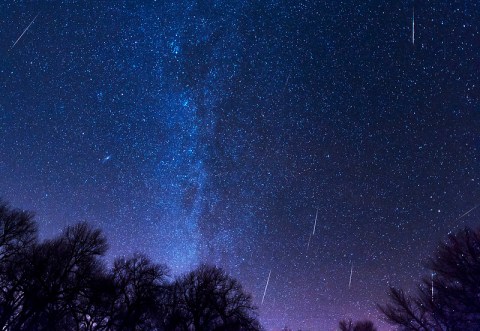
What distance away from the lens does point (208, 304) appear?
107 feet

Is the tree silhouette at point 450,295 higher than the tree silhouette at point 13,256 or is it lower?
higher

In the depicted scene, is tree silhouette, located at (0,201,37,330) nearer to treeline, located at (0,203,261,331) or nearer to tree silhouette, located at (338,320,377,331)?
treeline, located at (0,203,261,331)

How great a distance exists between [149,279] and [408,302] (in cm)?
2346

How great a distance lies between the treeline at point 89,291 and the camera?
81.8 ft

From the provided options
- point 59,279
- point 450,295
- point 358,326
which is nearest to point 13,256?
point 59,279

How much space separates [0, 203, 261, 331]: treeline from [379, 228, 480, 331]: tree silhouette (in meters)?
14.2

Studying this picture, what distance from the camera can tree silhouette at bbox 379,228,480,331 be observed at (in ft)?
77.0

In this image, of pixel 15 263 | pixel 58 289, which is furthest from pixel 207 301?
pixel 15 263

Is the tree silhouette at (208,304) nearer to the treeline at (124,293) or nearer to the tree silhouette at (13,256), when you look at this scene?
the treeline at (124,293)

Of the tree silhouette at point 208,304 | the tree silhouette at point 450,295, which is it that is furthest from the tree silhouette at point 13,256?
the tree silhouette at point 450,295

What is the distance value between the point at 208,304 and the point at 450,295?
807 inches

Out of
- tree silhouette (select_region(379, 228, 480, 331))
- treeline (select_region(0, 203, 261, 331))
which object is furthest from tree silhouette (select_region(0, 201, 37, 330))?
tree silhouette (select_region(379, 228, 480, 331))

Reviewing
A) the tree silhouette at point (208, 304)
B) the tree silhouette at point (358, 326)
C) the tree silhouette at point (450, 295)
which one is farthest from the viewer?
the tree silhouette at point (358, 326)

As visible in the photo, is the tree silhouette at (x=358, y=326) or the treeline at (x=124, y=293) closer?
the treeline at (x=124, y=293)
